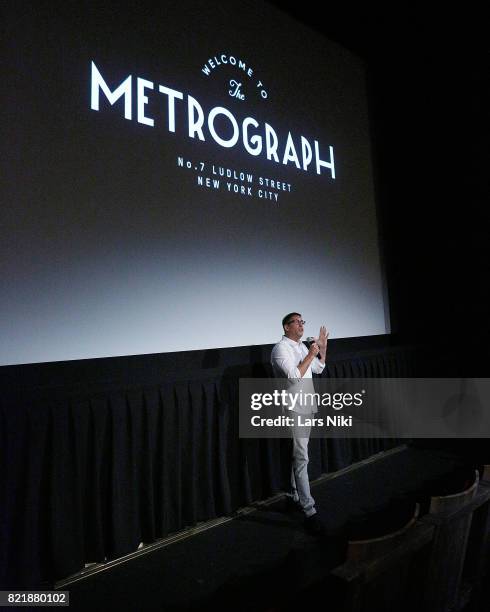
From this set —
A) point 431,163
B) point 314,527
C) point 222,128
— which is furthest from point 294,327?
point 431,163

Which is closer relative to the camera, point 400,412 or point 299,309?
point 299,309

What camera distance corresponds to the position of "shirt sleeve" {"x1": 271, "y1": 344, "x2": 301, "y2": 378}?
2.44 meters

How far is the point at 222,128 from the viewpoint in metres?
3.10

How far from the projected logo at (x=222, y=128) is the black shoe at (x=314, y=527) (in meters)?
2.31

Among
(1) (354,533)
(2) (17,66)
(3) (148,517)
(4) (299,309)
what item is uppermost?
(2) (17,66)

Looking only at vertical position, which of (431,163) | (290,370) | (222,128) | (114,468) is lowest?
(114,468)

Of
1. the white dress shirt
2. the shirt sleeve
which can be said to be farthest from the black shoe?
the shirt sleeve

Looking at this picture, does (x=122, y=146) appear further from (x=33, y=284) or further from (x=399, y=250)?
(x=399, y=250)

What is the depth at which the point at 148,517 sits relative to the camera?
7.57 feet

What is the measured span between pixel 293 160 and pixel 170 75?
124cm

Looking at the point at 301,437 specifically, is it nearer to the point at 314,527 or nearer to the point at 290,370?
the point at 290,370

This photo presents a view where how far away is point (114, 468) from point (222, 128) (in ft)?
8.09

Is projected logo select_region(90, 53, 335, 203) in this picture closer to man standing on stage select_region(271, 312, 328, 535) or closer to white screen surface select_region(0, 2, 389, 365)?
white screen surface select_region(0, 2, 389, 365)

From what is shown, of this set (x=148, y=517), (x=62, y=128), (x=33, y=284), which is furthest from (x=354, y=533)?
(x=62, y=128)
